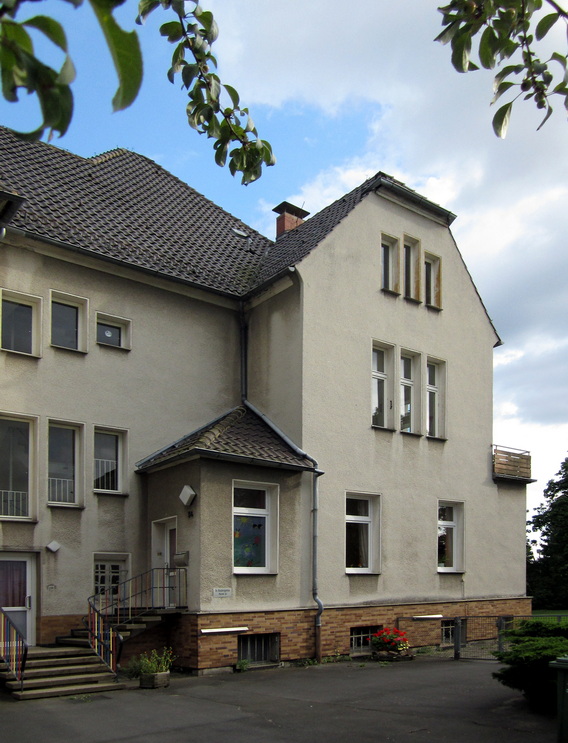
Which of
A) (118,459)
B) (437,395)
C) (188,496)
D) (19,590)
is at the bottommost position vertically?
(19,590)

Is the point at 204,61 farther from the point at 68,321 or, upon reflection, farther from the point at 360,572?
the point at 360,572

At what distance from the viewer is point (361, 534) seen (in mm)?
17203

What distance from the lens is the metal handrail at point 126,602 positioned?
507 inches

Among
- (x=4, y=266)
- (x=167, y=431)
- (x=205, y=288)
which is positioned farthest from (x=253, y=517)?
(x=4, y=266)

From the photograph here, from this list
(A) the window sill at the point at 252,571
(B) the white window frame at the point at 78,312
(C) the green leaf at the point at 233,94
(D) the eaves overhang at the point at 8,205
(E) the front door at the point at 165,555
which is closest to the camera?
(C) the green leaf at the point at 233,94

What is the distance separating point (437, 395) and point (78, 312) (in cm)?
889

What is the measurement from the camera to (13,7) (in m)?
2.22

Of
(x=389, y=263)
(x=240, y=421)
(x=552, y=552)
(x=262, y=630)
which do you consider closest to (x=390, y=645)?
(x=262, y=630)

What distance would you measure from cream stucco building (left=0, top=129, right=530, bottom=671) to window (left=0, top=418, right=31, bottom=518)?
39 millimetres

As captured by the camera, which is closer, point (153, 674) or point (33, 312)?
point (153, 674)

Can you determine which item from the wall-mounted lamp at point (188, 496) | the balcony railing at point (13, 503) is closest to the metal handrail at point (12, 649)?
the balcony railing at point (13, 503)

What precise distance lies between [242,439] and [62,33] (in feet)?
44.3

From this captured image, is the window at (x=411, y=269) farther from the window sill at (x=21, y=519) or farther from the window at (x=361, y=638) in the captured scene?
the window sill at (x=21, y=519)

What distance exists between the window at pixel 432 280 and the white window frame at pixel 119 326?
7.54 metres
